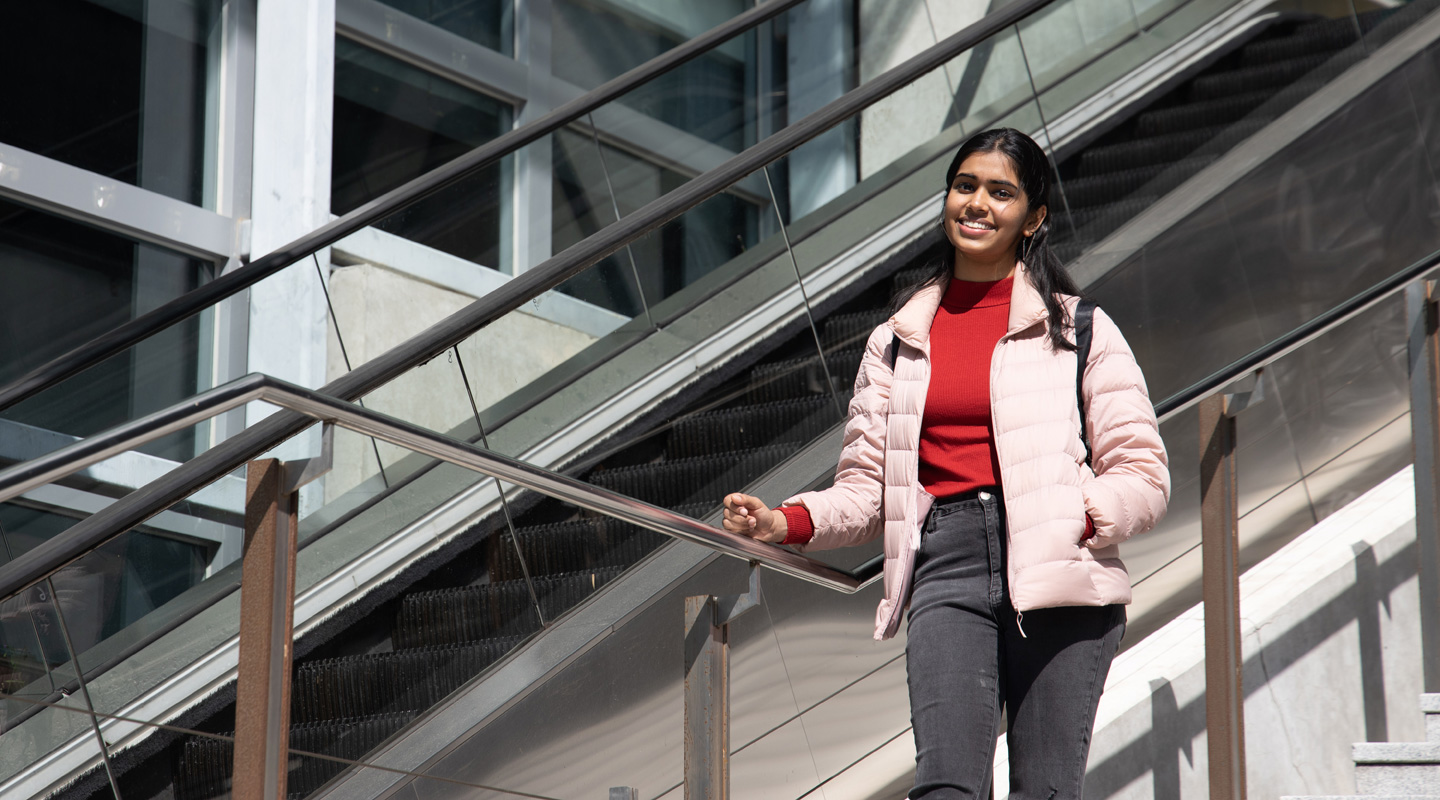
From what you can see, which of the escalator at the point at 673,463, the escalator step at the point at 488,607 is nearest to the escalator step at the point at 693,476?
the escalator at the point at 673,463

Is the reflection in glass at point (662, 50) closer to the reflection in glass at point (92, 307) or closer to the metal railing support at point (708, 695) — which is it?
the reflection in glass at point (92, 307)

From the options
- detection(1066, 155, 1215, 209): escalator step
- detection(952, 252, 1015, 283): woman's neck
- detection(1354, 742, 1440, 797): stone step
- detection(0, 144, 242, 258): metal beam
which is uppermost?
detection(0, 144, 242, 258): metal beam

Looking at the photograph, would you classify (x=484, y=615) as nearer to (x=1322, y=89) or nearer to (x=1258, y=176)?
(x=1258, y=176)

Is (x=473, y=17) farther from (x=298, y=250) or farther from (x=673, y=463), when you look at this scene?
(x=673, y=463)

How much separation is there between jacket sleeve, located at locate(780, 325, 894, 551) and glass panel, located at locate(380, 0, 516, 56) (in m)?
5.86

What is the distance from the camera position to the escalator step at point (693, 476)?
13.8 feet

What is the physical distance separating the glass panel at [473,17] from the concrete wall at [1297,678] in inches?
222

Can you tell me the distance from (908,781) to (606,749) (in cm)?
92

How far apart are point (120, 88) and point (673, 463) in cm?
392

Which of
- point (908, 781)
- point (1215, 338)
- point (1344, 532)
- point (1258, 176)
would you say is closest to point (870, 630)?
point (908, 781)

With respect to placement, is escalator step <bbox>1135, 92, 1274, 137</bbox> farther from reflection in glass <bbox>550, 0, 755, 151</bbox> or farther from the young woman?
the young woman

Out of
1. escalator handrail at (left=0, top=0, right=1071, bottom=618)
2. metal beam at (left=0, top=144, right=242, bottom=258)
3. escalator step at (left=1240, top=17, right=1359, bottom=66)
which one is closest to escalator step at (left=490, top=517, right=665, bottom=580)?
escalator handrail at (left=0, top=0, right=1071, bottom=618)

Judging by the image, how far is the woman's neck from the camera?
2.51m

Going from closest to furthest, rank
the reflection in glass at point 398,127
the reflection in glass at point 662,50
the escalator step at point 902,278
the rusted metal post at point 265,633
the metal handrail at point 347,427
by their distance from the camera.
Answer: the metal handrail at point 347,427, the rusted metal post at point 265,633, the escalator step at point 902,278, the reflection in glass at point 398,127, the reflection in glass at point 662,50
